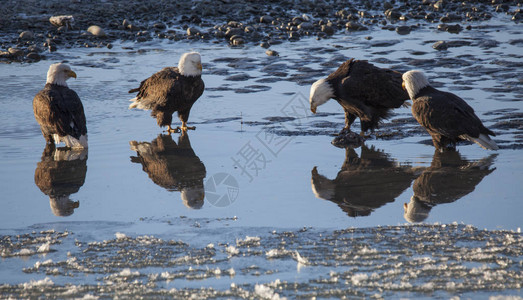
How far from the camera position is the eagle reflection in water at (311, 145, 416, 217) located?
560 centimetres

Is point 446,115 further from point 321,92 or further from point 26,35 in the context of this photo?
point 26,35

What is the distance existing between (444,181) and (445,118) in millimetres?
1154

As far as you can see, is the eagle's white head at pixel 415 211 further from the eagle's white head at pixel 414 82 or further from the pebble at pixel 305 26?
the pebble at pixel 305 26

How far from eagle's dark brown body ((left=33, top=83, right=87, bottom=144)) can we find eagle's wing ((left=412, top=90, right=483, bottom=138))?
11.5 feet

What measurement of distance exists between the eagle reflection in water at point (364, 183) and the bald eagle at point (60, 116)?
8.58 feet

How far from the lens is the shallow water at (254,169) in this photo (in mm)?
5055

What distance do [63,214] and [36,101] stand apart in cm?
281

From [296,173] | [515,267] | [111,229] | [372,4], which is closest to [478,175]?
[296,173]

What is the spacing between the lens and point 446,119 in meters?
7.06

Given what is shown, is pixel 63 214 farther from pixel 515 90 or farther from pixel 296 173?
pixel 515 90

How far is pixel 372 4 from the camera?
1752 centimetres

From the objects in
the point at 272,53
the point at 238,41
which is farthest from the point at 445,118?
the point at 238,41

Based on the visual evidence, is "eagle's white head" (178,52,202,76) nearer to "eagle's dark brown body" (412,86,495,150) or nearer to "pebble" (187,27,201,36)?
"eagle's dark brown body" (412,86,495,150)

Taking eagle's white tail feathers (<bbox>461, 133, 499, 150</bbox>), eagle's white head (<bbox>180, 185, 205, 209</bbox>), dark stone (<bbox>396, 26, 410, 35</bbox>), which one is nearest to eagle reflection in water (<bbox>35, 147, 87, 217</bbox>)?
eagle's white head (<bbox>180, 185, 205, 209</bbox>)
